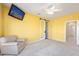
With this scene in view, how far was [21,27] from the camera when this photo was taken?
4727 millimetres

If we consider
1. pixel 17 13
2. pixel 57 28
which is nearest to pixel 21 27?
pixel 17 13

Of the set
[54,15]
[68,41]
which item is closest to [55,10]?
[54,15]

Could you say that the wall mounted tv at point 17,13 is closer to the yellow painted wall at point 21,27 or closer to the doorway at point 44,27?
the yellow painted wall at point 21,27

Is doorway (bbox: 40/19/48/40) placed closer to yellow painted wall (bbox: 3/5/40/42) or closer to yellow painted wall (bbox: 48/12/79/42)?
yellow painted wall (bbox: 48/12/79/42)

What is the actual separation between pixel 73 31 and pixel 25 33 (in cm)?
249

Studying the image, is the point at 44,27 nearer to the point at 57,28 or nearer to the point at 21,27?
the point at 57,28

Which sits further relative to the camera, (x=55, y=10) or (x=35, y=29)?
(x=35, y=29)

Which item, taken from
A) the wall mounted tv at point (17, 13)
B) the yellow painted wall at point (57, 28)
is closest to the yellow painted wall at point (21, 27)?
the wall mounted tv at point (17, 13)

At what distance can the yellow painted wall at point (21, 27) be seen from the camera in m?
4.54

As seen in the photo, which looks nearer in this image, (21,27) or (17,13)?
(17,13)

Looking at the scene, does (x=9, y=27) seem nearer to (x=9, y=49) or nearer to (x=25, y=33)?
(x=25, y=33)

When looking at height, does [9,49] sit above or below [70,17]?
below

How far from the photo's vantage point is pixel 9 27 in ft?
15.5

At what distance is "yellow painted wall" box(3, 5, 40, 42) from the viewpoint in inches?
179
